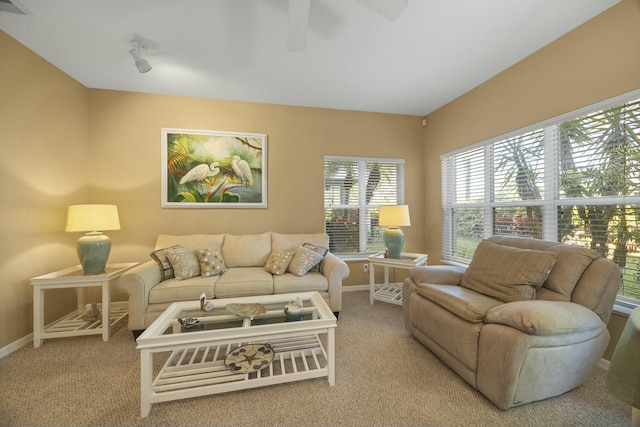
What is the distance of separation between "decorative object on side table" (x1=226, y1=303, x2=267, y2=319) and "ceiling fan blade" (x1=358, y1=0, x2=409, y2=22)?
7.02 feet

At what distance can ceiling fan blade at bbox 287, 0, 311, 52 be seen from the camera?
5.01 ft

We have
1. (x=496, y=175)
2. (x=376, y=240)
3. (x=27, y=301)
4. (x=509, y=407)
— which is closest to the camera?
(x=509, y=407)

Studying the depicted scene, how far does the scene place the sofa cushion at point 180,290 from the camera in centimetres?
Answer: 232

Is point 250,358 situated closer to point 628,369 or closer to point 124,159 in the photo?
point 628,369

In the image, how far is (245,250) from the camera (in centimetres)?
304

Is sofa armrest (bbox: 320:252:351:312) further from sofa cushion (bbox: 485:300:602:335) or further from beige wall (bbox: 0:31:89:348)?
beige wall (bbox: 0:31:89:348)

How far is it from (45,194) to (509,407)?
13.5 feet

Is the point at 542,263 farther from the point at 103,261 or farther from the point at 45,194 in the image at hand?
the point at 45,194

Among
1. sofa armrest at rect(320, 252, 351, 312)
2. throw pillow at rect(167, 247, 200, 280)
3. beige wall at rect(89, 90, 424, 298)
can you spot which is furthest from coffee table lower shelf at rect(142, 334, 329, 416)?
beige wall at rect(89, 90, 424, 298)

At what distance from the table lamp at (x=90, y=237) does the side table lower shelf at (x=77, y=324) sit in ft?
1.62

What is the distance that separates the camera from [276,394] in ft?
5.30

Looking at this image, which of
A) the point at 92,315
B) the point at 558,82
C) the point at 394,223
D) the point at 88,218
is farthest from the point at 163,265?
the point at 558,82

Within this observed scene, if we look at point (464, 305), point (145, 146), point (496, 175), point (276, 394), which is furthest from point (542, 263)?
point (145, 146)

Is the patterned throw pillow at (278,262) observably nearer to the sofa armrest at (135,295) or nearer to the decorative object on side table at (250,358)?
the decorative object on side table at (250,358)
